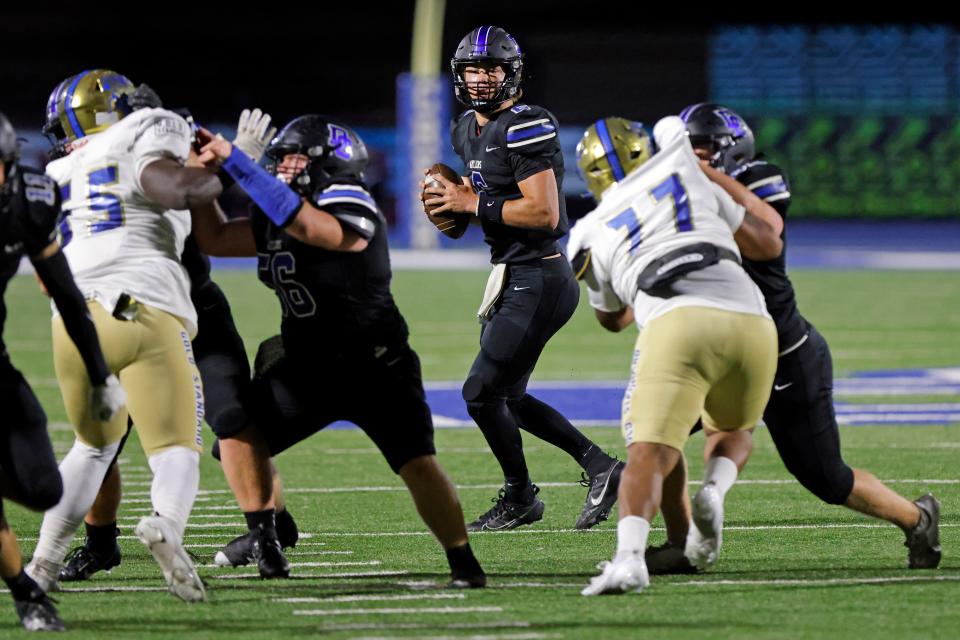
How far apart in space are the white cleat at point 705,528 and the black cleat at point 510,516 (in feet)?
3.83

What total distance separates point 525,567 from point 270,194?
155 cm

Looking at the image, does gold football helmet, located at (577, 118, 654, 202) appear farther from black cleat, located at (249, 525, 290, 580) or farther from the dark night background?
the dark night background

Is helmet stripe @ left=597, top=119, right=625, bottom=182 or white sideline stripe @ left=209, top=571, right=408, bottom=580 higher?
helmet stripe @ left=597, top=119, right=625, bottom=182

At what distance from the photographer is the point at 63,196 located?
16.1ft

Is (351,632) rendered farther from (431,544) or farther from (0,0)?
(0,0)

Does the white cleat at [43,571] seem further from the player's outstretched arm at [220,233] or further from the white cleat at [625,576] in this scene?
the white cleat at [625,576]

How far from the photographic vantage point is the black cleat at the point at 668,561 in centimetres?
517

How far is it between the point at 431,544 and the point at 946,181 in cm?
2594

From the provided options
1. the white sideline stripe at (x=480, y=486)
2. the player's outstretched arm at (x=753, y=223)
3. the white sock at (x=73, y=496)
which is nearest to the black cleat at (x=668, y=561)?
the player's outstretched arm at (x=753, y=223)

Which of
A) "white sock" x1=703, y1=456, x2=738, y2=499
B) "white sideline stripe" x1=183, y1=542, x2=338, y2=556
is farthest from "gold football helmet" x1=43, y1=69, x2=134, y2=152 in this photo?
"white sock" x1=703, y1=456, x2=738, y2=499

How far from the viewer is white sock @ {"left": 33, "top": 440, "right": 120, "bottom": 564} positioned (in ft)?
15.4

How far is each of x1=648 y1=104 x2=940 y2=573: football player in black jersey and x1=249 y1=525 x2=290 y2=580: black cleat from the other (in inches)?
46.8

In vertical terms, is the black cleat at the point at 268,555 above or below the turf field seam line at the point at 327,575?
above

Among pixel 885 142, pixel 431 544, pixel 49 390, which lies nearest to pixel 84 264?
pixel 431 544
